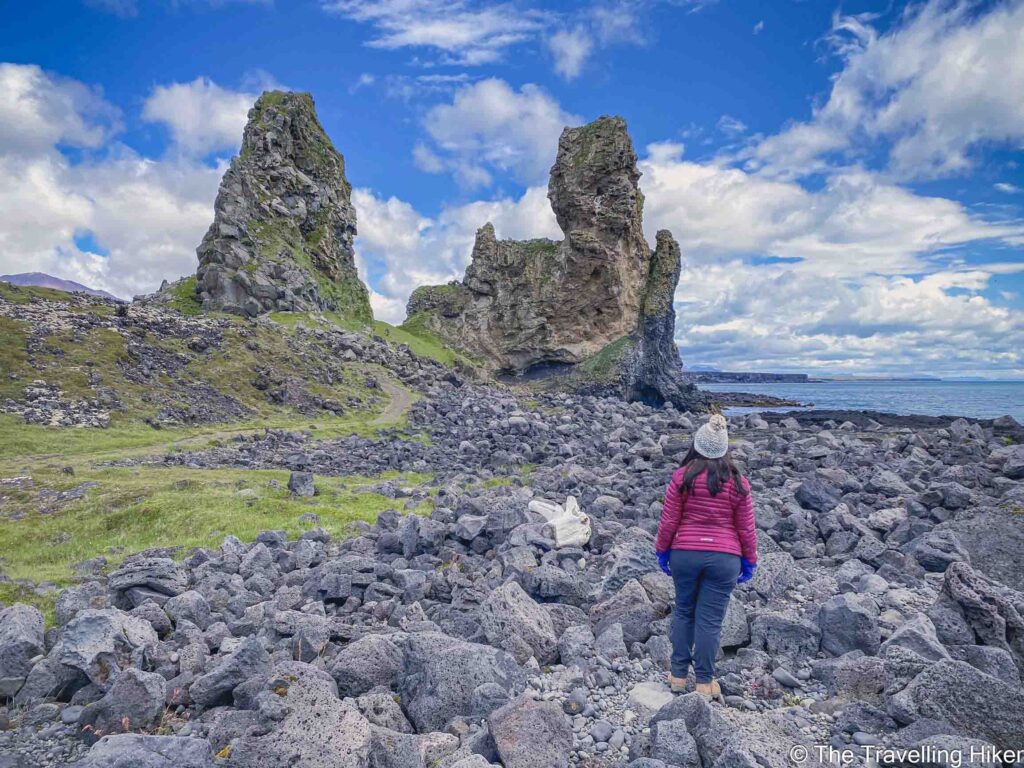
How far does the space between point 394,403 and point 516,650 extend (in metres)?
45.6

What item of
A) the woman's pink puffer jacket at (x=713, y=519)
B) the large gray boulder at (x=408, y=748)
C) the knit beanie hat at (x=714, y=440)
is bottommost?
the large gray boulder at (x=408, y=748)

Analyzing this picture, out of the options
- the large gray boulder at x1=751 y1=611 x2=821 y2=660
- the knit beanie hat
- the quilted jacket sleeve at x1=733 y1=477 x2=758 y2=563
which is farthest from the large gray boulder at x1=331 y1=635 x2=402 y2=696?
the large gray boulder at x1=751 y1=611 x2=821 y2=660

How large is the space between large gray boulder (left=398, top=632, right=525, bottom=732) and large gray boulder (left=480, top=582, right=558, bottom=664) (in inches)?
23.0

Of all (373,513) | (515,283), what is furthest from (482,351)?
(373,513)

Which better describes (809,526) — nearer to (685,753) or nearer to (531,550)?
(531,550)

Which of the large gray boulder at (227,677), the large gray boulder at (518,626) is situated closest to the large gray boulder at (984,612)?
the large gray boulder at (518,626)

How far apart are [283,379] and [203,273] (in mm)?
29832

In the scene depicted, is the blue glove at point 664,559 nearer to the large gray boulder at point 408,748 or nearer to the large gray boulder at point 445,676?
the large gray boulder at point 445,676

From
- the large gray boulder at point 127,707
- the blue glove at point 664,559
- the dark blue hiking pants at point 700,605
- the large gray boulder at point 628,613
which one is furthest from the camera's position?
the large gray boulder at point 628,613

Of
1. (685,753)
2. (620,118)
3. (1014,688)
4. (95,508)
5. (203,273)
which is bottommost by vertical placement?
(95,508)

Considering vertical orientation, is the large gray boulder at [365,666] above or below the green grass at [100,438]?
above

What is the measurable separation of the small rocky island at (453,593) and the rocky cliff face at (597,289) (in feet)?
154

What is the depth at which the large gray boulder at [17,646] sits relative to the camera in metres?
6.48

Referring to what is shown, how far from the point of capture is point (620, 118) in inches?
3196
